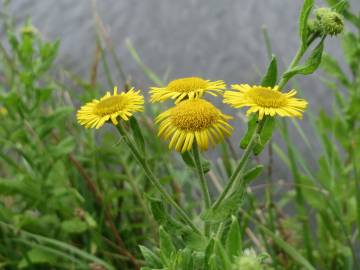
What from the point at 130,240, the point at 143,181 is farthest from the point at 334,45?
the point at 130,240

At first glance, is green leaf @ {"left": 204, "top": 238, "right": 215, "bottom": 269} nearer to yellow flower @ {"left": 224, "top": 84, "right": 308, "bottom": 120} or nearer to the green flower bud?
yellow flower @ {"left": 224, "top": 84, "right": 308, "bottom": 120}

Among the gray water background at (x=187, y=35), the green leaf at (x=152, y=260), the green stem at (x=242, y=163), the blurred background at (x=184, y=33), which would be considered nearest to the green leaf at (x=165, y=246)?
the green leaf at (x=152, y=260)

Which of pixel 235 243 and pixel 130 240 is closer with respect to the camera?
pixel 235 243

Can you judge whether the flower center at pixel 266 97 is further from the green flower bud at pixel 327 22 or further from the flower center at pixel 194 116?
the green flower bud at pixel 327 22

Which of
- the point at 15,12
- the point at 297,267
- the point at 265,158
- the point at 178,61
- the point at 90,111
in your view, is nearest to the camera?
the point at 90,111

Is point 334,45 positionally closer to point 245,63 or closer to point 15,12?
point 245,63

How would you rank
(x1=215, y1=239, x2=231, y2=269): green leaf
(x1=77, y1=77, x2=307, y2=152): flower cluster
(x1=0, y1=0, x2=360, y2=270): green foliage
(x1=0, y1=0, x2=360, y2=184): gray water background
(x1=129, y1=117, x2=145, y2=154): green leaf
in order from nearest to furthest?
(x1=215, y1=239, x2=231, y2=269): green leaf → (x1=77, y1=77, x2=307, y2=152): flower cluster → (x1=129, y1=117, x2=145, y2=154): green leaf → (x1=0, y1=0, x2=360, y2=270): green foliage → (x1=0, y1=0, x2=360, y2=184): gray water background

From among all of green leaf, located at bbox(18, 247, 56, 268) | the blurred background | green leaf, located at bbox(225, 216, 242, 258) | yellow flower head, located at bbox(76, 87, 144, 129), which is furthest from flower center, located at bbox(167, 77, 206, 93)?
the blurred background
